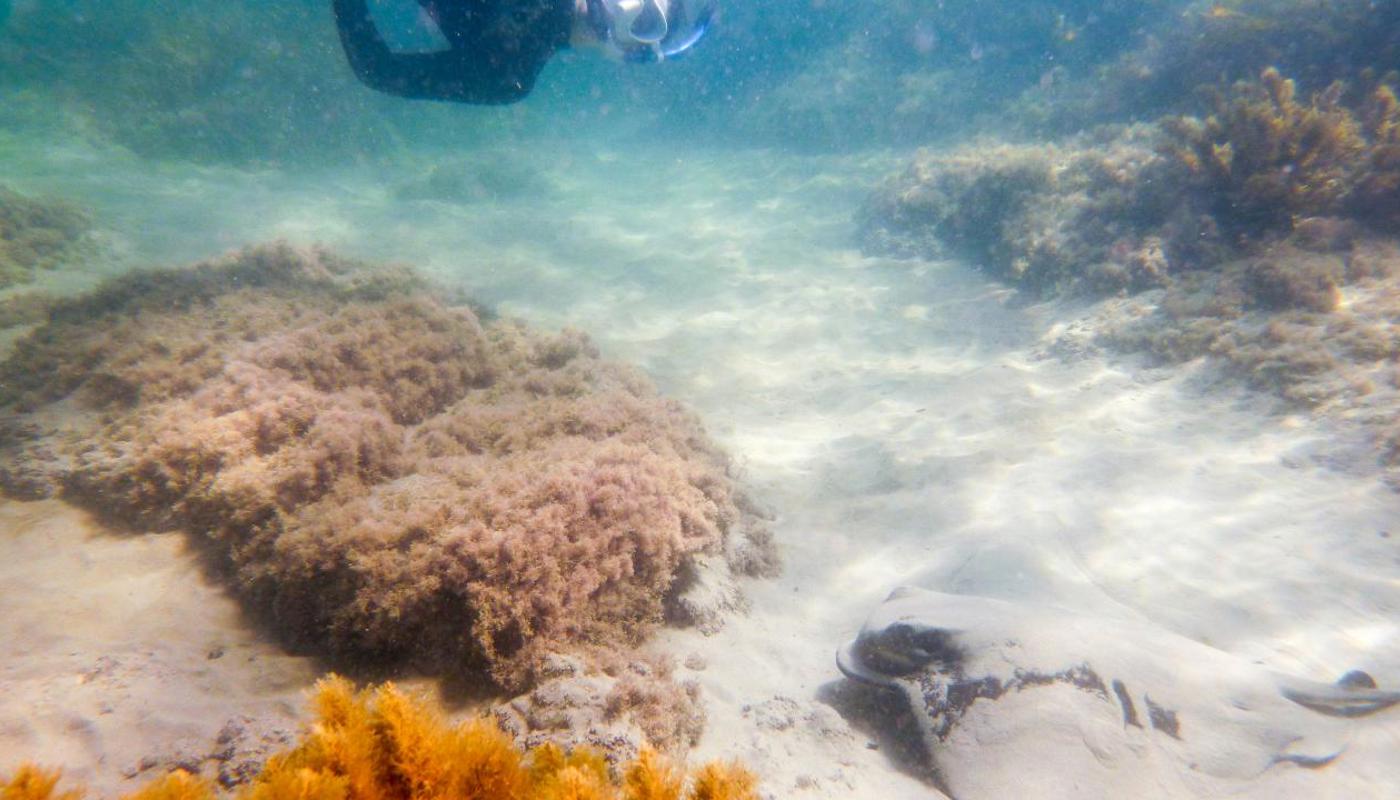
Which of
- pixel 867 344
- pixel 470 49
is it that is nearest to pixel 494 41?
pixel 470 49

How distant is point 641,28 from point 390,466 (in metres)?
4.29

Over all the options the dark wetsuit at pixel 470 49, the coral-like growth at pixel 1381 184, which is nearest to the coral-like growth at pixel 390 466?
the dark wetsuit at pixel 470 49

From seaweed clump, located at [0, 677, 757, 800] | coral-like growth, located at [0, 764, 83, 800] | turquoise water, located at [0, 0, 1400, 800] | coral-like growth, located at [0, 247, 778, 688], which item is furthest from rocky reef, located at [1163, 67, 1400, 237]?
coral-like growth, located at [0, 764, 83, 800]

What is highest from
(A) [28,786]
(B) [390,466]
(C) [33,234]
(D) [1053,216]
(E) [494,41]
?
(C) [33,234]

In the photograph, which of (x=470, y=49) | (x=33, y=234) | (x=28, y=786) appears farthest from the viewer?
(x=33, y=234)

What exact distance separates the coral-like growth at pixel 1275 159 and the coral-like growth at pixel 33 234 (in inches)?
654

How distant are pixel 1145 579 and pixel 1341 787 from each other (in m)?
1.78

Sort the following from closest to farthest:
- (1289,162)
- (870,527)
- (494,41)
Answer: (870,527) → (494,41) → (1289,162)

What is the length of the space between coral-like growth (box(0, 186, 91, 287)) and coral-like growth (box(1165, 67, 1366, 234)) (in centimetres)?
1661

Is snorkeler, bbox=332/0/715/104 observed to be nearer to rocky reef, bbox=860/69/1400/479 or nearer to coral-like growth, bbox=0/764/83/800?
coral-like growth, bbox=0/764/83/800

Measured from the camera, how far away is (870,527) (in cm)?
502

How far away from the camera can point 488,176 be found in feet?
60.3

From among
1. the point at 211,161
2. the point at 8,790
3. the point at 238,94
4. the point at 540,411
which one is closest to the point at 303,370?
the point at 540,411

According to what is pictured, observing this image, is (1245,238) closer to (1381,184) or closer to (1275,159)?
(1275,159)
